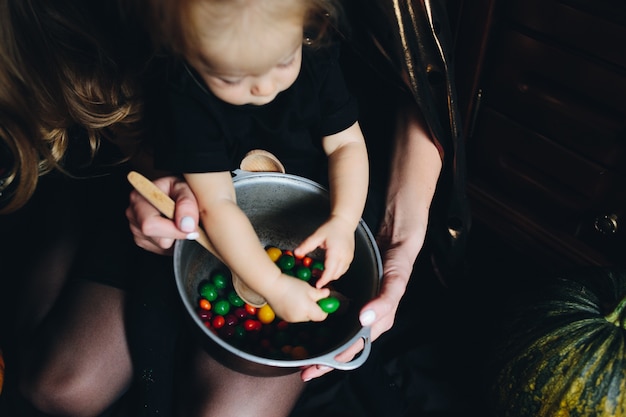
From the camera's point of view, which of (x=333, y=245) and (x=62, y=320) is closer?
(x=333, y=245)

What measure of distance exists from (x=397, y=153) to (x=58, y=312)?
0.59m

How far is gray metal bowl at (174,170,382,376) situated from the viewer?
71 cm

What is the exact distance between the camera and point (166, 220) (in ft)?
2.41

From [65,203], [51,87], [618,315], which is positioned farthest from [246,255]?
[618,315]

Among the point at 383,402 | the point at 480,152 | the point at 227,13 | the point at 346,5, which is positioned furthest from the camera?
the point at 480,152

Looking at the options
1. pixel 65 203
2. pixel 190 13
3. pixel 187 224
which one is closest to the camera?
pixel 190 13

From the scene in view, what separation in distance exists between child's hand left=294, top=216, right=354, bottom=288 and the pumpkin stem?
0.47 m

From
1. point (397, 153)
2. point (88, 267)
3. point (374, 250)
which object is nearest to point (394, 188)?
point (397, 153)

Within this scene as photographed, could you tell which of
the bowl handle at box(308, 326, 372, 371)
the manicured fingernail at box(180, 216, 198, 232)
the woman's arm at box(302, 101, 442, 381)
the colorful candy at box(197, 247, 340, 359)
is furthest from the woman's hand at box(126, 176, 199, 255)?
the woman's arm at box(302, 101, 442, 381)

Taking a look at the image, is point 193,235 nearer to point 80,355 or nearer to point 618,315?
point 80,355

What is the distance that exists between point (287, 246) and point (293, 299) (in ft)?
0.76

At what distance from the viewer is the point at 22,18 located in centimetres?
77

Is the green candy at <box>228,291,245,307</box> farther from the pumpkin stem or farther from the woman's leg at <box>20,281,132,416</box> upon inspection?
the pumpkin stem

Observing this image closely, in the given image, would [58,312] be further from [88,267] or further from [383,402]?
[383,402]
